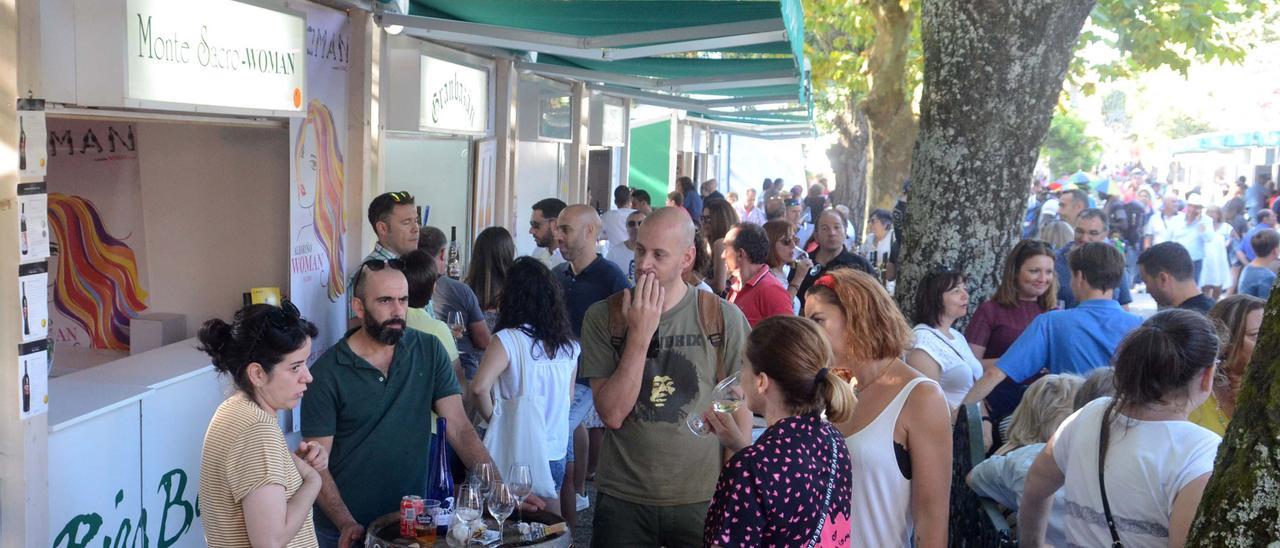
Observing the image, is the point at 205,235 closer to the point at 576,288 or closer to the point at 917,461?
the point at 576,288

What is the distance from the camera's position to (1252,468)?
1824 millimetres

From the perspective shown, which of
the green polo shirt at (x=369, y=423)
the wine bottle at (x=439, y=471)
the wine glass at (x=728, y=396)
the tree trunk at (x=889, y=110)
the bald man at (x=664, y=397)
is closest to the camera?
the wine glass at (x=728, y=396)

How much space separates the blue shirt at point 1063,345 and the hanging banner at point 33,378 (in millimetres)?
3623

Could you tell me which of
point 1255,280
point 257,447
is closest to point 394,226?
point 257,447

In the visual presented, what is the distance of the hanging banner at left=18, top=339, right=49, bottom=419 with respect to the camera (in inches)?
143

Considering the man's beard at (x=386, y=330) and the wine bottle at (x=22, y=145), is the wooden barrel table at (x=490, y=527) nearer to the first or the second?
the man's beard at (x=386, y=330)

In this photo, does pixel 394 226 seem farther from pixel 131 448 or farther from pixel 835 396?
pixel 835 396

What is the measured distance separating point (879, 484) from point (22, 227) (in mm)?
2594

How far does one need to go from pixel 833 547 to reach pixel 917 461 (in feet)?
1.39

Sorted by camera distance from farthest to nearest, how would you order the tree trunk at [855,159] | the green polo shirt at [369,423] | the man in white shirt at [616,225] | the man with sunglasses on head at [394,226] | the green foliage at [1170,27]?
the tree trunk at [855,159] → the green foliage at [1170,27] → the man in white shirt at [616,225] → the man with sunglasses on head at [394,226] → the green polo shirt at [369,423]

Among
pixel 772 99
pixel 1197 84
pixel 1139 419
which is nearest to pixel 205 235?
pixel 1139 419

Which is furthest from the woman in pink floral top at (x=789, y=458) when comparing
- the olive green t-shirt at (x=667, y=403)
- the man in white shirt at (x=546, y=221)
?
the man in white shirt at (x=546, y=221)

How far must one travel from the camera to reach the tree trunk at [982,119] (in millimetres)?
6957

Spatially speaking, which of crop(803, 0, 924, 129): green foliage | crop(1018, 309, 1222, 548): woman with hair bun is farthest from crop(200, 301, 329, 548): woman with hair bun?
crop(803, 0, 924, 129): green foliage
